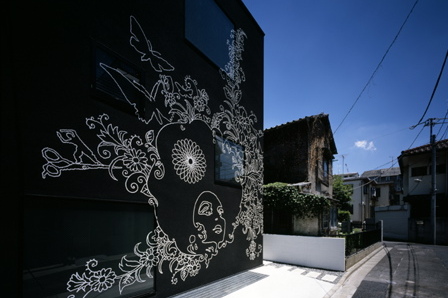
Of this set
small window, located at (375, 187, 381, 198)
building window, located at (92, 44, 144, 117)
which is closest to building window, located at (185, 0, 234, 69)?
building window, located at (92, 44, 144, 117)

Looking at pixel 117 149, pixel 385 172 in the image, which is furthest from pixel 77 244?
Answer: pixel 385 172

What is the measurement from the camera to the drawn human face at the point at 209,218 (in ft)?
18.7

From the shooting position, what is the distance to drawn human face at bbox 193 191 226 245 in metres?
5.71

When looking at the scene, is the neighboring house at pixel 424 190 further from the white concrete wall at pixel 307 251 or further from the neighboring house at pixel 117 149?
the neighboring house at pixel 117 149

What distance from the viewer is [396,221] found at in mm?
23547

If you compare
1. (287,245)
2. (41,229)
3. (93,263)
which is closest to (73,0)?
(41,229)

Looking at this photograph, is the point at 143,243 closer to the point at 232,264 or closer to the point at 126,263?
the point at 126,263

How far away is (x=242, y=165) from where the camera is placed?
772 cm

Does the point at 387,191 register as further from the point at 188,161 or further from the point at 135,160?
the point at 135,160

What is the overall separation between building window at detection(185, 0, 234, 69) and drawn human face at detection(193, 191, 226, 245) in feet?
12.7

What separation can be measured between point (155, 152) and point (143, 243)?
1.71m

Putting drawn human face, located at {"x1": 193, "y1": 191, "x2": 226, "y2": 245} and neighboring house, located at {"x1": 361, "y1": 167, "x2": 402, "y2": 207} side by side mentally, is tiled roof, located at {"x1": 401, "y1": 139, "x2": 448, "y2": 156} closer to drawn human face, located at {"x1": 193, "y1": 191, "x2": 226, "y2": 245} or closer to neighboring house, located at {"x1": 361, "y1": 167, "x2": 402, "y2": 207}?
neighboring house, located at {"x1": 361, "y1": 167, "x2": 402, "y2": 207}

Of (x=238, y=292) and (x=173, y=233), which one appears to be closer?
(x=173, y=233)

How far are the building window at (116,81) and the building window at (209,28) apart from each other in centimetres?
214
